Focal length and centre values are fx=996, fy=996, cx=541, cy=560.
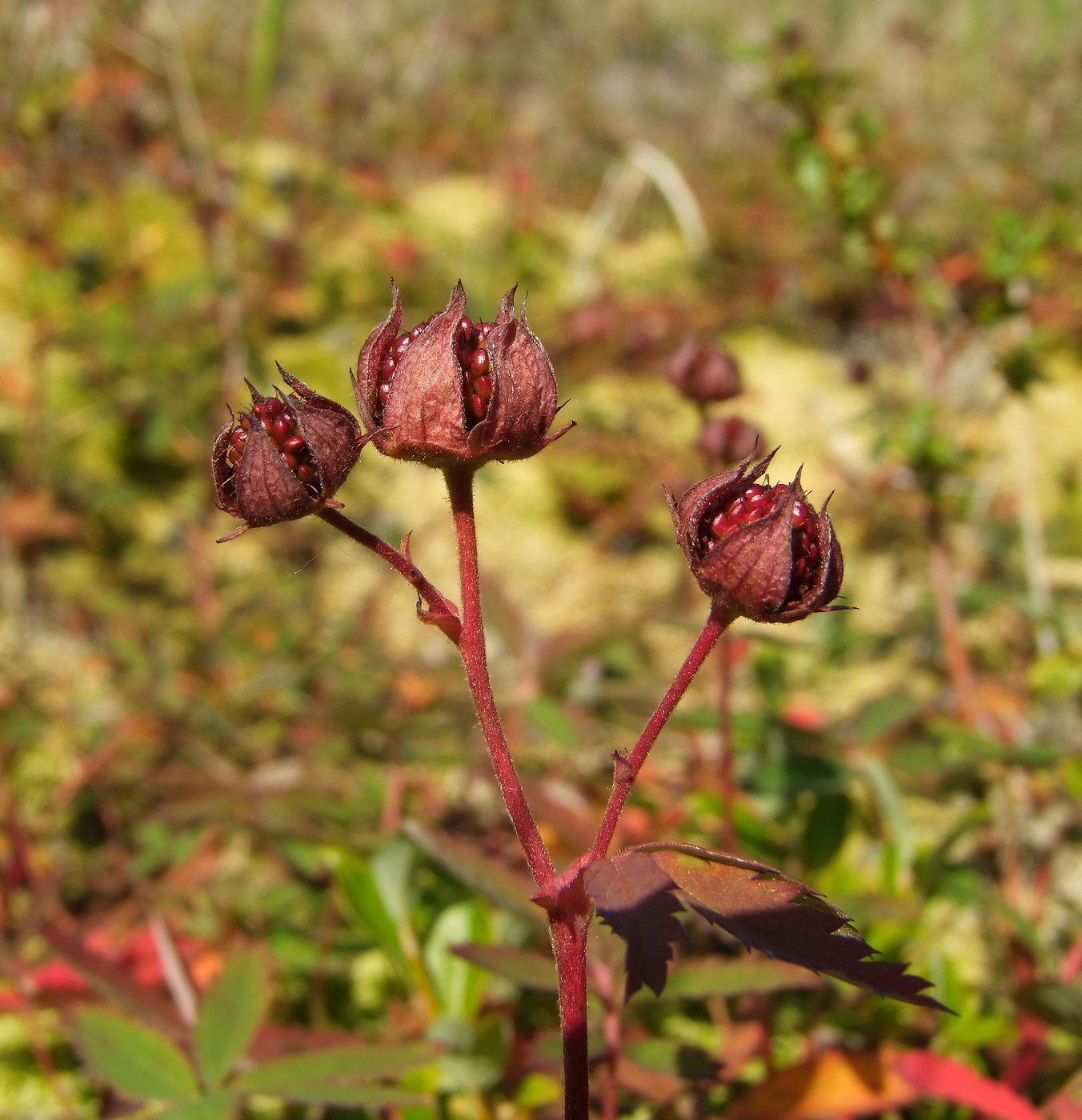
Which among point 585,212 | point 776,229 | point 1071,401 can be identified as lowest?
point 1071,401

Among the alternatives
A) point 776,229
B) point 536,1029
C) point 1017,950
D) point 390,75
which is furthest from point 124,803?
point 390,75

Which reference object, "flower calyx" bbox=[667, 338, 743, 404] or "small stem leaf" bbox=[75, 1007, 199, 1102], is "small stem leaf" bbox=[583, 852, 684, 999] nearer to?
"small stem leaf" bbox=[75, 1007, 199, 1102]

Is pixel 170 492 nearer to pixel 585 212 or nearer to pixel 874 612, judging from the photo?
pixel 874 612

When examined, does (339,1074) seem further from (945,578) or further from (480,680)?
(945,578)

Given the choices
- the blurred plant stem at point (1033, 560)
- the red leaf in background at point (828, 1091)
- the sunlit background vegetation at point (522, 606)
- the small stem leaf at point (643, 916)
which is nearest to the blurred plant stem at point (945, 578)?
the sunlit background vegetation at point (522, 606)

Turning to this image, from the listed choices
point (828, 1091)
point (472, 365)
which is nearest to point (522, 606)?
point (828, 1091)

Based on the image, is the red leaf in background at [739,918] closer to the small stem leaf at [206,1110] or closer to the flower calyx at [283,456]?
the flower calyx at [283,456]
